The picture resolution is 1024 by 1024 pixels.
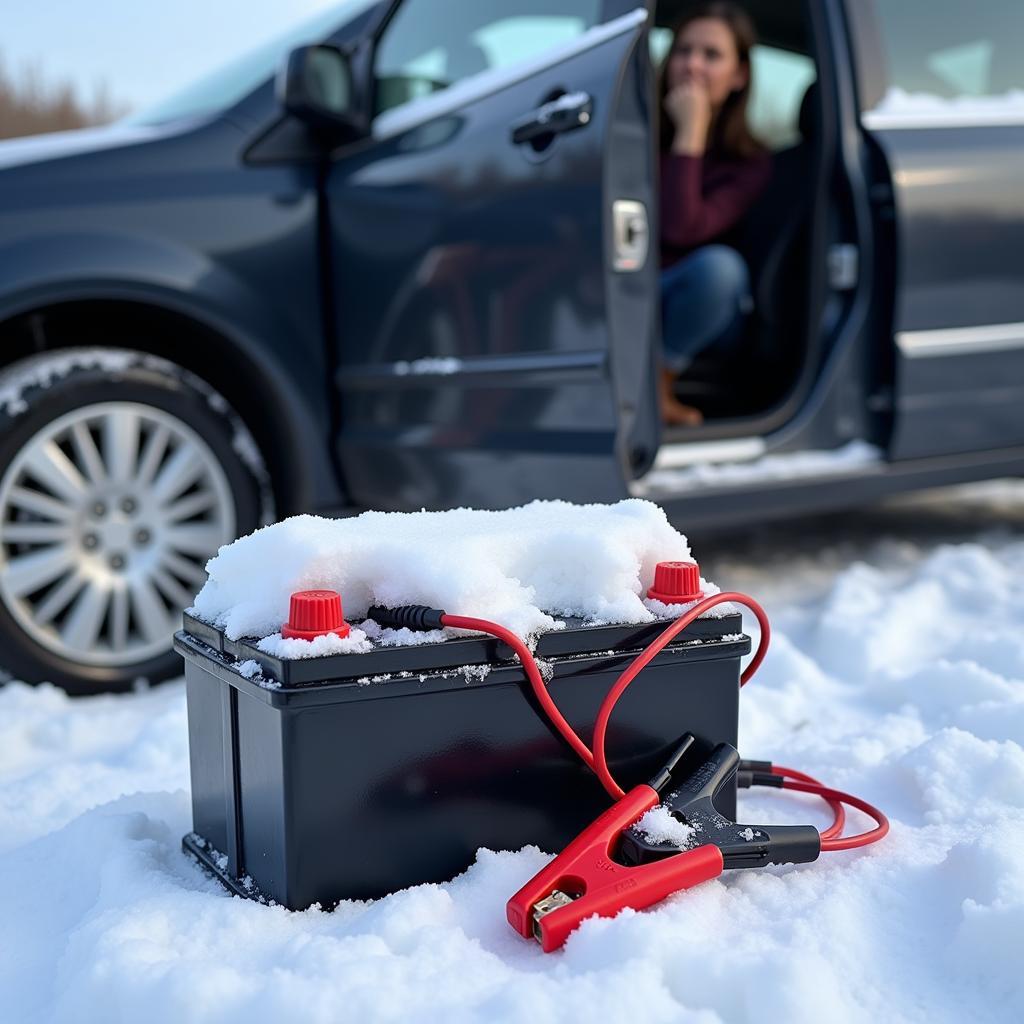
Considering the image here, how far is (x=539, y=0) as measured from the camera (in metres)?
2.61

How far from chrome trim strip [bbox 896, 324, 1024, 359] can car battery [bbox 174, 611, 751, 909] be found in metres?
1.61

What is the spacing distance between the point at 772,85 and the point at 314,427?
1.92m

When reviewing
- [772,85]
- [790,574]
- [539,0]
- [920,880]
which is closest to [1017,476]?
[790,574]

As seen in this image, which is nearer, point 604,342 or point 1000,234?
point 604,342

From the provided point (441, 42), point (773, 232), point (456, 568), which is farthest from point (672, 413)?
point (456, 568)

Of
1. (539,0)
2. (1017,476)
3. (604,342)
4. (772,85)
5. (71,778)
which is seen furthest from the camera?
(772,85)

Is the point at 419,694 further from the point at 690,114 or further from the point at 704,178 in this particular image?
the point at 704,178

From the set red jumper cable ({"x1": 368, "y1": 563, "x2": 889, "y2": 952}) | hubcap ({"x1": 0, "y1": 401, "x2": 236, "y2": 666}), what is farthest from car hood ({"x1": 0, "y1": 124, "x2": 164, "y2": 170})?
red jumper cable ({"x1": 368, "y1": 563, "x2": 889, "y2": 952})

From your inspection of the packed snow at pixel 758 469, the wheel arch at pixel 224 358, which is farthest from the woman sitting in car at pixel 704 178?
the wheel arch at pixel 224 358

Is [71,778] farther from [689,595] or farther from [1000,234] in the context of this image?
[1000,234]

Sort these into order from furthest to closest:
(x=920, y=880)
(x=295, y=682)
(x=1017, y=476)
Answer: (x=1017, y=476) → (x=920, y=880) → (x=295, y=682)

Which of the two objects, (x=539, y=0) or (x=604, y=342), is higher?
(x=539, y=0)

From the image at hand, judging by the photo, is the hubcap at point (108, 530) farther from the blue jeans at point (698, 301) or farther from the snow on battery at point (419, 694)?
the blue jeans at point (698, 301)

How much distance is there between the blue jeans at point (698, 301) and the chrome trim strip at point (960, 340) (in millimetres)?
479
